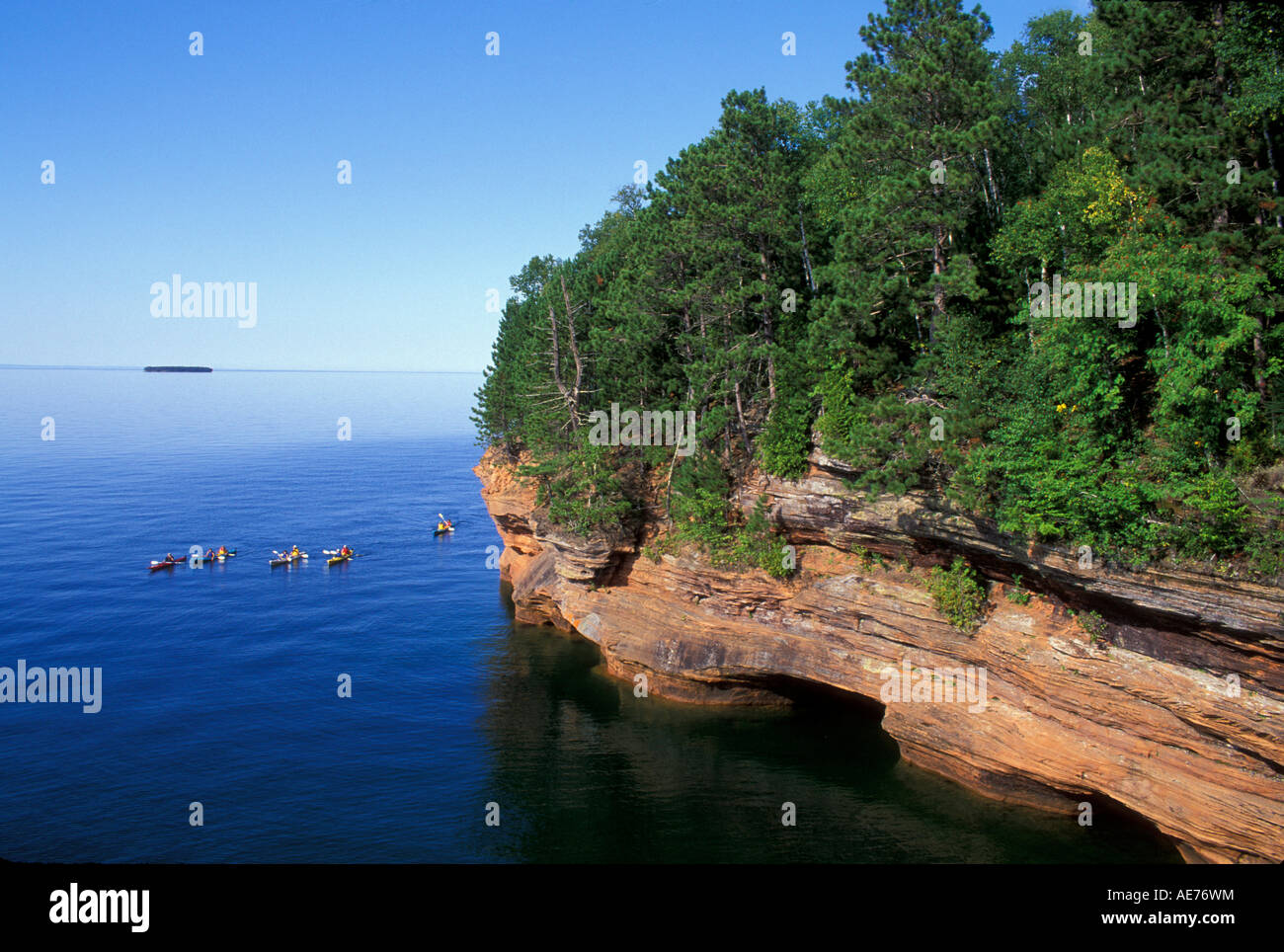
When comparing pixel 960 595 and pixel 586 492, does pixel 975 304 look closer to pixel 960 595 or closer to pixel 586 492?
pixel 960 595

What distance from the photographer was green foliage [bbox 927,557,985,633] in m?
27.3

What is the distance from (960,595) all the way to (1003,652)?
2386 mm

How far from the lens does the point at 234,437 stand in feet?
474

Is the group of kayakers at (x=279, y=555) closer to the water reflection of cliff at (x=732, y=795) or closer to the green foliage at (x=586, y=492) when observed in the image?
the water reflection of cliff at (x=732, y=795)

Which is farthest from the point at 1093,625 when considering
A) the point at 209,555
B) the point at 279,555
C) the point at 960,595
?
the point at 209,555

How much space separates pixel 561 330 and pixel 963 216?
873 inches

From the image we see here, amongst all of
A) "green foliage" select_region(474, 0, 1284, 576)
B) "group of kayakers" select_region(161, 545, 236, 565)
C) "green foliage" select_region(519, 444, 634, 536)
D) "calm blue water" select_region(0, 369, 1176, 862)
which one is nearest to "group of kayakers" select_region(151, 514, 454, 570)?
"group of kayakers" select_region(161, 545, 236, 565)

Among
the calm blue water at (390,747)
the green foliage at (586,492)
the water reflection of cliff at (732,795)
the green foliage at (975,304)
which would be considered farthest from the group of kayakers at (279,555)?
the green foliage at (586,492)

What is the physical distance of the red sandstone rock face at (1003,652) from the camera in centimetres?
2038

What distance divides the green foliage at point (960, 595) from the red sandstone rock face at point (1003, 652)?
463mm

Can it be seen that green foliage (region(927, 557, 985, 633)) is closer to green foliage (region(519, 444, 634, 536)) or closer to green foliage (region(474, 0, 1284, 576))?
green foliage (region(474, 0, 1284, 576))
